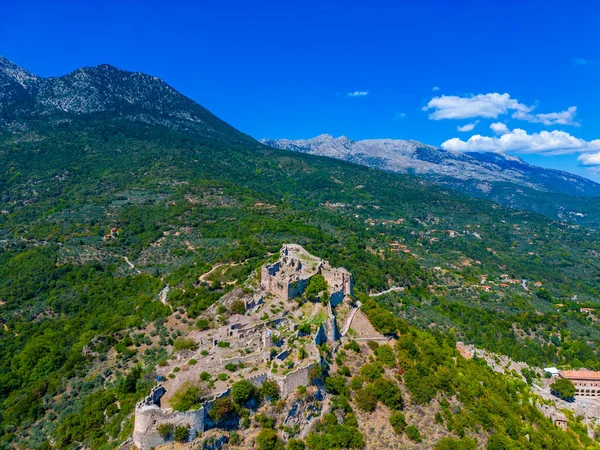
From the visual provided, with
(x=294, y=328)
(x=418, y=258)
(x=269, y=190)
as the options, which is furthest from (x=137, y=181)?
(x=294, y=328)

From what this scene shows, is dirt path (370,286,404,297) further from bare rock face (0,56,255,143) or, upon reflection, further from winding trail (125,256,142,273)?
bare rock face (0,56,255,143)

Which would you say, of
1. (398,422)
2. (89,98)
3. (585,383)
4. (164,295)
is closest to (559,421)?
(585,383)

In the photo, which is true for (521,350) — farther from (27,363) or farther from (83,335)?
(27,363)

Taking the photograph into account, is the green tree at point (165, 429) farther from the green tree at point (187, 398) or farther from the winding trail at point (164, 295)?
the winding trail at point (164, 295)

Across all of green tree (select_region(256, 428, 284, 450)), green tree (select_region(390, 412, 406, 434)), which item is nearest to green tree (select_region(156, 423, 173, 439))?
green tree (select_region(256, 428, 284, 450))

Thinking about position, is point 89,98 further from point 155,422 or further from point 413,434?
point 413,434
